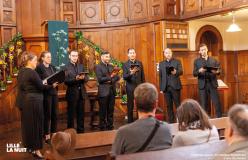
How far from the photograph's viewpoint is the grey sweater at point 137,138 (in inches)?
88.7

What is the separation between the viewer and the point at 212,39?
9922mm

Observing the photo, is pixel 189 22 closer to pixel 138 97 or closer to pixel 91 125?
pixel 91 125

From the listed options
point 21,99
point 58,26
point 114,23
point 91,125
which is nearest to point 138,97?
point 21,99

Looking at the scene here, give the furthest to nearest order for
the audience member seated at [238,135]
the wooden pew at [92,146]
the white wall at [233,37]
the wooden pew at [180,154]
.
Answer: the white wall at [233,37], the wooden pew at [92,146], the wooden pew at [180,154], the audience member seated at [238,135]

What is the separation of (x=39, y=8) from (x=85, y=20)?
4.41ft

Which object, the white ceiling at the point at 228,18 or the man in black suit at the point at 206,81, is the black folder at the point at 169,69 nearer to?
the man in black suit at the point at 206,81

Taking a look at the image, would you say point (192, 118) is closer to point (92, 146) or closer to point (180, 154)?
point (180, 154)

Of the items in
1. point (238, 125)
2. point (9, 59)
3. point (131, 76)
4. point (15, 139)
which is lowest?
point (15, 139)

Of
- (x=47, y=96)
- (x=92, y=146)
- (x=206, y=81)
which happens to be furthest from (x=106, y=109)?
(x=92, y=146)

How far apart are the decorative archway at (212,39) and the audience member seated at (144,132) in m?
7.26

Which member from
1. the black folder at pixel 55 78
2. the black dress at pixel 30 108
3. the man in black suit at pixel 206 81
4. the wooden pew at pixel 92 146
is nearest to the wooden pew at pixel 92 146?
the wooden pew at pixel 92 146

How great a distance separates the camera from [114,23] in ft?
32.2

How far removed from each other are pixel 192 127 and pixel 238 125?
2.56 ft

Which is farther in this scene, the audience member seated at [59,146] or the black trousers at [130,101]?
the black trousers at [130,101]
